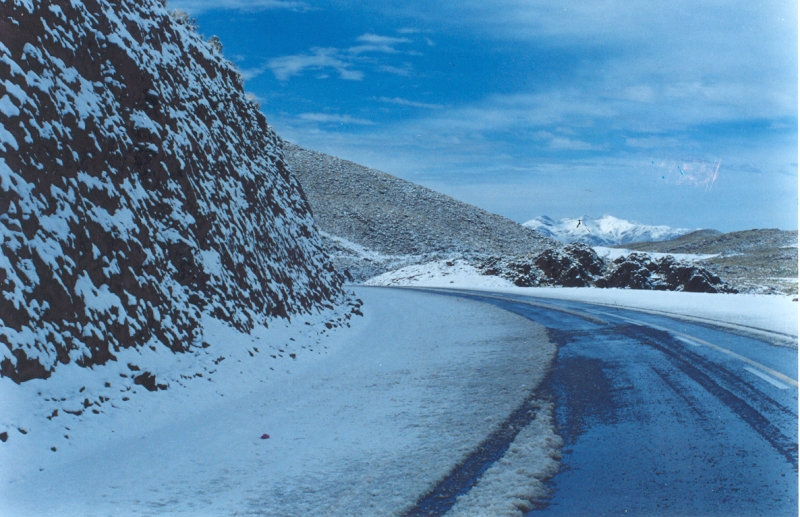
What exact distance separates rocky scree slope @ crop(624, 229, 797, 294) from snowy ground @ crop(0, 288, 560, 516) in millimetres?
33081

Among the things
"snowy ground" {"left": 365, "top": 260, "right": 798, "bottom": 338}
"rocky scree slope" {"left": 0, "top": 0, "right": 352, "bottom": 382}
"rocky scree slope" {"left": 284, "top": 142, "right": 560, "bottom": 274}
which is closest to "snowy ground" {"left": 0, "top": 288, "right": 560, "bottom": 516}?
"rocky scree slope" {"left": 0, "top": 0, "right": 352, "bottom": 382}

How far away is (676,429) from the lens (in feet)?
18.9

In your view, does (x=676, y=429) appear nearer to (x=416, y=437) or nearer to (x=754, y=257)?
(x=416, y=437)

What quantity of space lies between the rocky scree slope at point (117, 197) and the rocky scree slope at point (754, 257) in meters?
32.6

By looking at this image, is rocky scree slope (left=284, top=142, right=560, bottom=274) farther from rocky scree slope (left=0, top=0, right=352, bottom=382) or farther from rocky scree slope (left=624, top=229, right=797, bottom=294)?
rocky scree slope (left=0, top=0, right=352, bottom=382)

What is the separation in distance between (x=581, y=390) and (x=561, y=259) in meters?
35.5

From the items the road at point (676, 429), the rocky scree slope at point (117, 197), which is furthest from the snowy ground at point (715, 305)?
the rocky scree slope at point (117, 197)

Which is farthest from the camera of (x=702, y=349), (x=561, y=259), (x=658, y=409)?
(x=561, y=259)

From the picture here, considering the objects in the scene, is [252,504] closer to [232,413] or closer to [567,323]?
[232,413]

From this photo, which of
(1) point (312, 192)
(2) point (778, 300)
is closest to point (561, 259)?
(2) point (778, 300)

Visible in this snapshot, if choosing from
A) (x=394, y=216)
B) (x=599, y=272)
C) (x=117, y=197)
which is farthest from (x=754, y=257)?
(x=117, y=197)

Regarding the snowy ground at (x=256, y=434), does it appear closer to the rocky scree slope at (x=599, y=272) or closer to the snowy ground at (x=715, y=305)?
the snowy ground at (x=715, y=305)

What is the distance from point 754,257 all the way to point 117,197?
294 feet

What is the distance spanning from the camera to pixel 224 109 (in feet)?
47.1
